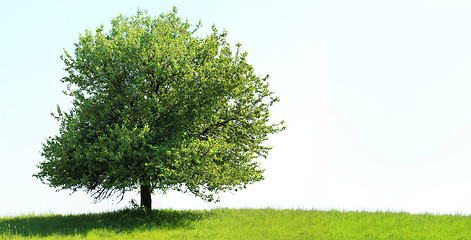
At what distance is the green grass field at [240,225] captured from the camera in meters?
19.0

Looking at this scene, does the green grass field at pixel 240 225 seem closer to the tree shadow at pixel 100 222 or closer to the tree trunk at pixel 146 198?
the tree shadow at pixel 100 222

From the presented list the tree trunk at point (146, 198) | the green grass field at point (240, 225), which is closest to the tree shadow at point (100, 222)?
the green grass field at point (240, 225)

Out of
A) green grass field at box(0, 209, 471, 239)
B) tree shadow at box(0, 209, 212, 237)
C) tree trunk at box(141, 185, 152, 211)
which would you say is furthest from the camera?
tree trunk at box(141, 185, 152, 211)

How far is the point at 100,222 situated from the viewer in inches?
869

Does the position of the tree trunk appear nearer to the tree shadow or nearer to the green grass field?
the tree shadow

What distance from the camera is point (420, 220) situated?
2150 cm

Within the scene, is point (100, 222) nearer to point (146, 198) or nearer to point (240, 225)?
point (146, 198)

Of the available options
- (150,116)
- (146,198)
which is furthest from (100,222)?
(150,116)

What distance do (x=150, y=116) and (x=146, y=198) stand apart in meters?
5.55

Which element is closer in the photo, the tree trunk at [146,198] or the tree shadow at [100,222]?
the tree shadow at [100,222]

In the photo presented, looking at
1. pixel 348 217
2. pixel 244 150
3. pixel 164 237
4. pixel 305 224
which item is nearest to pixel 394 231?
pixel 348 217

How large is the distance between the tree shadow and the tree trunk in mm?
356

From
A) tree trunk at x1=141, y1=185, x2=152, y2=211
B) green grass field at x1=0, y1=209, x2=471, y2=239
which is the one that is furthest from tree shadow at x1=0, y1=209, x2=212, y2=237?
tree trunk at x1=141, y1=185, x2=152, y2=211

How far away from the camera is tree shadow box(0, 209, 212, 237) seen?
20500 millimetres
